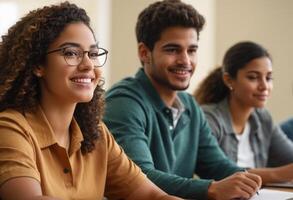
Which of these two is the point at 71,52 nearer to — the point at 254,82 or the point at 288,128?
the point at 254,82

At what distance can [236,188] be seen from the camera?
1.33 metres

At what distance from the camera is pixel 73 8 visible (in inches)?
52.6

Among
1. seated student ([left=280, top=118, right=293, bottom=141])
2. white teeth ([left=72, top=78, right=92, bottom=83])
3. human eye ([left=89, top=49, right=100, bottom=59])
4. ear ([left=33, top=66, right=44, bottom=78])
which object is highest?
human eye ([left=89, top=49, right=100, bottom=59])

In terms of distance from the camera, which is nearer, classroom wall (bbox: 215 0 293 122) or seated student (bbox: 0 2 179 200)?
seated student (bbox: 0 2 179 200)

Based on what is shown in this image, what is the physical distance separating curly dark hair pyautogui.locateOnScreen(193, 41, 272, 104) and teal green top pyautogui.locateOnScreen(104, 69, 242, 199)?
41cm

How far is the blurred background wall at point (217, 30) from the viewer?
3.67 meters

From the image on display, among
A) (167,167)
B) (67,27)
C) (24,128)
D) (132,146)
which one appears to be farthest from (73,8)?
(167,167)

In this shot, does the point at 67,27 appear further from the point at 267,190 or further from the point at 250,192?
the point at 267,190

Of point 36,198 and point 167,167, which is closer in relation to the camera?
point 36,198

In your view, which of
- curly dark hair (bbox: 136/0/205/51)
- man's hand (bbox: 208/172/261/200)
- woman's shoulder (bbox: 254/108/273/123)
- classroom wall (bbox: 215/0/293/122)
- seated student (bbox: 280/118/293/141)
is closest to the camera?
man's hand (bbox: 208/172/261/200)

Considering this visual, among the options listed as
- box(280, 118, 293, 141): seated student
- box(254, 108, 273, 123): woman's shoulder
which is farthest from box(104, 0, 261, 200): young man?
box(280, 118, 293, 141): seated student

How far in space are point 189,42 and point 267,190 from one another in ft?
1.96

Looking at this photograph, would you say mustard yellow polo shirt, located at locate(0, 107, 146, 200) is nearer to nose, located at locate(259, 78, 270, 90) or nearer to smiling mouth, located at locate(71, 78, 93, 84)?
smiling mouth, located at locate(71, 78, 93, 84)

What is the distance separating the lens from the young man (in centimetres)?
165
